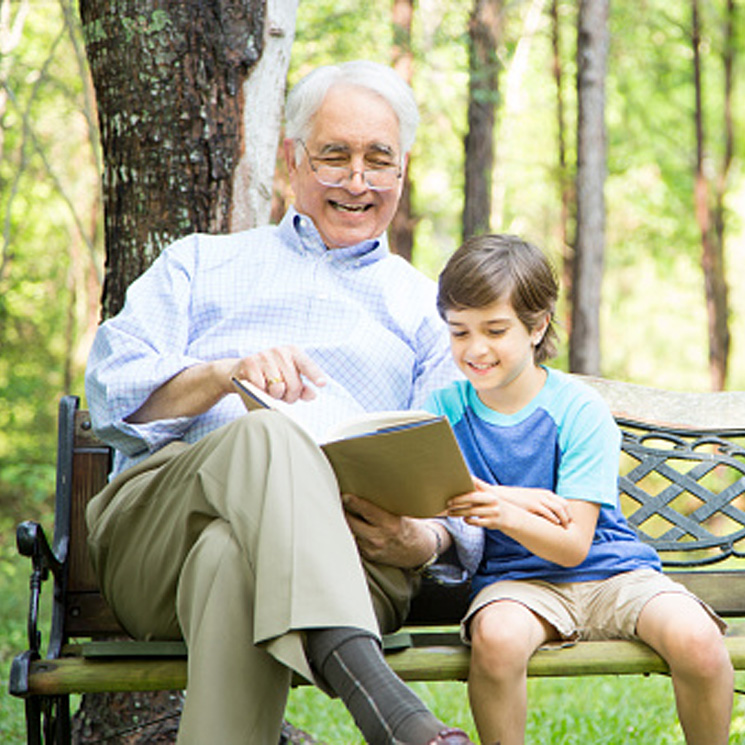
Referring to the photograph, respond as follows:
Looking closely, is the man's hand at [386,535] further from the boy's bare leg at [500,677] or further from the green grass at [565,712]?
the green grass at [565,712]

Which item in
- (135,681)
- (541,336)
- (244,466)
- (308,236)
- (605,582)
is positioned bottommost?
(135,681)

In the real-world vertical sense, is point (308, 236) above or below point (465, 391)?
above

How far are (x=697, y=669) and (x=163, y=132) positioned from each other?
222cm

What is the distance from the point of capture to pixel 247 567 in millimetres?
2340

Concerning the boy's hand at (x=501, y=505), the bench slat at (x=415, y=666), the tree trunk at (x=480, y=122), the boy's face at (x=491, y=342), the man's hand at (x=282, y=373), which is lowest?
the bench slat at (x=415, y=666)

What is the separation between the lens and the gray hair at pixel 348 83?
10.6 ft

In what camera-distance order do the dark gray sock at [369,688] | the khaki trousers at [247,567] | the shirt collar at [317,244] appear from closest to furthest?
the dark gray sock at [369,688], the khaki trousers at [247,567], the shirt collar at [317,244]

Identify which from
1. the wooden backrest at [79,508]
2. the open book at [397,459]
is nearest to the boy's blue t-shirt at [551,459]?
the open book at [397,459]

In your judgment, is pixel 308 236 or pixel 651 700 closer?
pixel 308 236

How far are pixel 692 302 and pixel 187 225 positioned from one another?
712 inches

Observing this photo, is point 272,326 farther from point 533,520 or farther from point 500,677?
point 500,677

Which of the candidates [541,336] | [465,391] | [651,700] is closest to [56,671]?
[465,391]

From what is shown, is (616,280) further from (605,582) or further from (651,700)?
(605,582)

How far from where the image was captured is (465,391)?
2984mm
